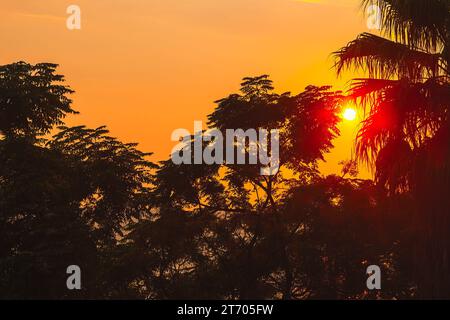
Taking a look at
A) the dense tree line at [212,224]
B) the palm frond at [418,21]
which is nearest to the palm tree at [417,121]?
the palm frond at [418,21]

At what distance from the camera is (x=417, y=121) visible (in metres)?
13.4

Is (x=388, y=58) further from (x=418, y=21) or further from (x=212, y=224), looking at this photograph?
(x=212, y=224)

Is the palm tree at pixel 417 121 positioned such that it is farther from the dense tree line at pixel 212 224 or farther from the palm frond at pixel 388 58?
the dense tree line at pixel 212 224

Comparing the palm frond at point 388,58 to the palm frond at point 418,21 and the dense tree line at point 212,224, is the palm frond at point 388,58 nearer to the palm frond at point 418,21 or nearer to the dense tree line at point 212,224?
the palm frond at point 418,21

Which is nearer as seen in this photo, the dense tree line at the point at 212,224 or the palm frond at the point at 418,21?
the palm frond at the point at 418,21

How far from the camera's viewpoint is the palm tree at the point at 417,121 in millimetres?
13031

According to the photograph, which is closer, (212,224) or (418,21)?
(418,21)

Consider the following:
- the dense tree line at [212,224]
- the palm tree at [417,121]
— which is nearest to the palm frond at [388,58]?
the palm tree at [417,121]

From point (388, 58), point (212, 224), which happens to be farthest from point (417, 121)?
point (212, 224)

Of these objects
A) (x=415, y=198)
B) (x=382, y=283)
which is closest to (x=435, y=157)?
(x=415, y=198)

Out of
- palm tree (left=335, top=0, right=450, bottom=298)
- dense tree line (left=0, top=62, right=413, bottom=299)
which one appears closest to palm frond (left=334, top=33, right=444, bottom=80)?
palm tree (left=335, top=0, right=450, bottom=298)
